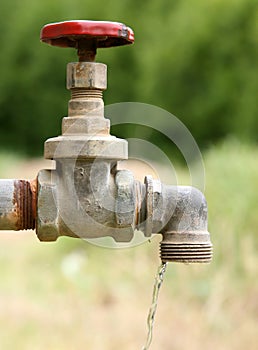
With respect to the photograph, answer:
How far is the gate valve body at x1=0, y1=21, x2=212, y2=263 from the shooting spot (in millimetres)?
1269

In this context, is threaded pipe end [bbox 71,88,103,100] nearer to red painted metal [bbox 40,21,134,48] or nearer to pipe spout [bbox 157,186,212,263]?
red painted metal [bbox 40,21,134,48]

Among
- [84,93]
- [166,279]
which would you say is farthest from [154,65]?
[84,93]

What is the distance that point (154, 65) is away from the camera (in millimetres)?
10922

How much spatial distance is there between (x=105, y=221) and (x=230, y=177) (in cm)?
307

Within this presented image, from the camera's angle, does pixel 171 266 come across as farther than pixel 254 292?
Yes

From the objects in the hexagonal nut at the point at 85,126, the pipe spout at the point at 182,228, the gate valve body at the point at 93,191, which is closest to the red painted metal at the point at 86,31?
the gate valve body at the point at 93,191

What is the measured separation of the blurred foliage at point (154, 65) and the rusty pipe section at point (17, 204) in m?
8.02

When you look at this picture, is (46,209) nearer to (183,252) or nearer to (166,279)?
(183,252)

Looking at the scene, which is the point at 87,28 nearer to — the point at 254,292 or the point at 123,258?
the point at 254,292

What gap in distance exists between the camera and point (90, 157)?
1272 millimetres

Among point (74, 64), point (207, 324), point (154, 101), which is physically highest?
point (154, 101)

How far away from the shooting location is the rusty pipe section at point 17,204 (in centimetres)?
126

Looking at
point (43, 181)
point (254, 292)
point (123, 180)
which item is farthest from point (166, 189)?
point (254, 292)

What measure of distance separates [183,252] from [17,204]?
0.87ft
